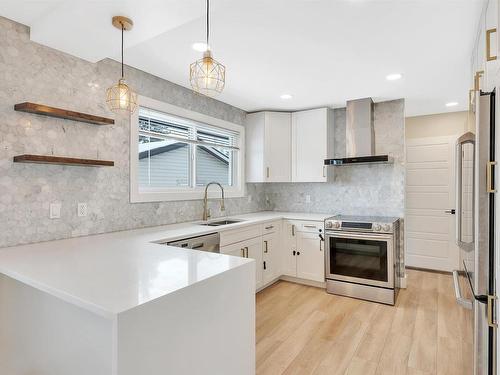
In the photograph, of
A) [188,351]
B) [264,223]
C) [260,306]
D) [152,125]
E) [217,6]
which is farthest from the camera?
[264,223]

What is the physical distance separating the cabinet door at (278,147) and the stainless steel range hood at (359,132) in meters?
0.67

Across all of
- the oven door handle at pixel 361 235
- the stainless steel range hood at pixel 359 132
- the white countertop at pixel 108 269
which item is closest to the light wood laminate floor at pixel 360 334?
the oven door handle at pixel 361 235

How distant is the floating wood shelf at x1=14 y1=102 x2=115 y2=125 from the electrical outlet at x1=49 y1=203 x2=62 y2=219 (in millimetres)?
630

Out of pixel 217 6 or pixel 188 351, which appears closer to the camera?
pixel 188 351

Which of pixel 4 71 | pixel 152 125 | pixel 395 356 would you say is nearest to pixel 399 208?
pixel 395 356

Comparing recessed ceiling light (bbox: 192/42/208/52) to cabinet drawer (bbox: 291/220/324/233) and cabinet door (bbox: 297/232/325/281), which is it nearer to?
cabinet drawer (bbox: 291/220/324/233)

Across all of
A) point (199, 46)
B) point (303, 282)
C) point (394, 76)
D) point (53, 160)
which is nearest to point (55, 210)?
point (53, 160)

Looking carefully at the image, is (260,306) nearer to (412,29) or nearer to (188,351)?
(188,351)

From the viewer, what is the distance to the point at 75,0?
1.67 metres

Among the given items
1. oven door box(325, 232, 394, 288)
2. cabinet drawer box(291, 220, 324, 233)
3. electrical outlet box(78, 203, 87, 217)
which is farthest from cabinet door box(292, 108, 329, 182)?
electrical outlet box(78, 203, 87, 217)

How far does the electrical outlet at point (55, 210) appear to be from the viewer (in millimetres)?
2062

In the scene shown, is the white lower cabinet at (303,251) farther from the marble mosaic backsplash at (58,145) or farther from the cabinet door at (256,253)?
the marble mosaic backsplash at (58,145)

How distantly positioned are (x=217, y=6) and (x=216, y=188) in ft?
7.84

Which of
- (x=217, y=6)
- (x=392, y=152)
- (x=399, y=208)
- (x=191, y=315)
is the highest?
(x=217, y=6)
